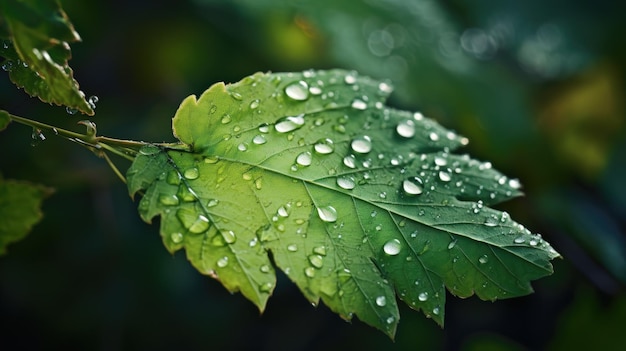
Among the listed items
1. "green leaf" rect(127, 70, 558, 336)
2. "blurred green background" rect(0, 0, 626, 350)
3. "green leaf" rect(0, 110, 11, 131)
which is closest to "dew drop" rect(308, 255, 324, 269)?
"green leaf" rect(127, 70, 558, 336)

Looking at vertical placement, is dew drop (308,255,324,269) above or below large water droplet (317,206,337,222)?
below

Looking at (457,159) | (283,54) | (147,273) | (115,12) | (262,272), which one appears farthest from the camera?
(115,12)

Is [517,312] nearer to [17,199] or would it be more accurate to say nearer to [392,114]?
[392,114]

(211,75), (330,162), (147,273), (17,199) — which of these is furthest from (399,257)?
(211,75)

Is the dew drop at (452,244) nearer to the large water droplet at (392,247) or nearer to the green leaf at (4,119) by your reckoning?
the large water droplet at (392,247)

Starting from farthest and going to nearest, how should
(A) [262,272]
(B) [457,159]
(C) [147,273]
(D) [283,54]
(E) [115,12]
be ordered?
(E) [115,12] → (D) [283,54] → (C) [147,273] → (B) [457,159] → (A) [262,272]

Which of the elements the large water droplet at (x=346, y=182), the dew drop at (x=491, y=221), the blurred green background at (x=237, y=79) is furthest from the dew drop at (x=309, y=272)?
the blurred green background at (x=237, y=79)

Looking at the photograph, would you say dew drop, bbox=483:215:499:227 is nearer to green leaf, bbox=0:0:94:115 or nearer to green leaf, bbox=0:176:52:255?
green leaf, bbox=0:0:94:115
